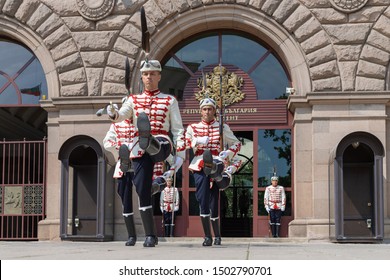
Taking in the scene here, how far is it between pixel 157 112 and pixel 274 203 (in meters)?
7.72

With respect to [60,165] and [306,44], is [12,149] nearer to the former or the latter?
[60,165]

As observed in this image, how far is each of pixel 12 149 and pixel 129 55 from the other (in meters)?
3.72

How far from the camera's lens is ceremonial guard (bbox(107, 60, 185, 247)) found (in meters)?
10.2

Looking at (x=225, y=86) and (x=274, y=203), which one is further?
(x=225, y=86)

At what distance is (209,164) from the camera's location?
37.6 feet

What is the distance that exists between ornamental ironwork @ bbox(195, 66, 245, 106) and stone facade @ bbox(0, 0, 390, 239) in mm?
1029

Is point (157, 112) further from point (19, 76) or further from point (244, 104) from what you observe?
point (19, 76)

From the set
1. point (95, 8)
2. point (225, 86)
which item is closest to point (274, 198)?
point (225, 86)

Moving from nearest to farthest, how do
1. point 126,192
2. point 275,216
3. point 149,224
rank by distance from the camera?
point 149,224, point 126,192, point 275,216

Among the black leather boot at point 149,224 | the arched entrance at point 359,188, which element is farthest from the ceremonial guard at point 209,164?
the arched entrance at point 359,188

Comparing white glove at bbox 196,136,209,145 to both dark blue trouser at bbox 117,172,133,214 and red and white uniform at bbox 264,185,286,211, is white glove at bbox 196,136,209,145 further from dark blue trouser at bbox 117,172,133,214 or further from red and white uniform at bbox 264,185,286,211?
red and white uniform at bbox 264,185,286,211

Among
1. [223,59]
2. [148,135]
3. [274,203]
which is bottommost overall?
[274,203]

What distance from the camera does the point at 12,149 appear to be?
19859 mm

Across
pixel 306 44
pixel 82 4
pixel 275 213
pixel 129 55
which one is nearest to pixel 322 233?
pixel 275 213
